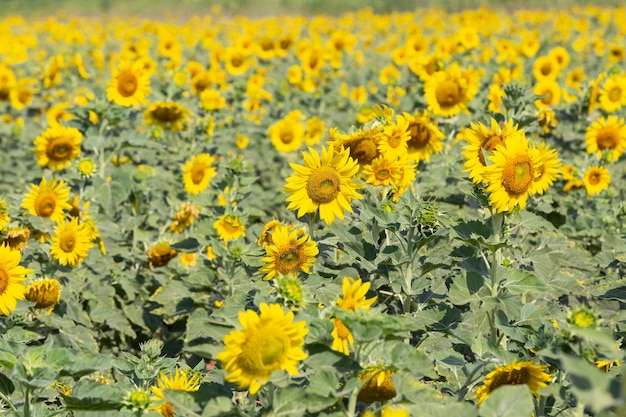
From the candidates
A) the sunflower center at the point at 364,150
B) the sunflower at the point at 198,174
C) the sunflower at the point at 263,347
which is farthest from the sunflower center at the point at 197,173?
the sunflower at the point at 263,347

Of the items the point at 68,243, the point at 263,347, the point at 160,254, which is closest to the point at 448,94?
the point at 160,254

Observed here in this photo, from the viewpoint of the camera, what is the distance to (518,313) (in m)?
2.54

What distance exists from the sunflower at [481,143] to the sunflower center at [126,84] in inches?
129

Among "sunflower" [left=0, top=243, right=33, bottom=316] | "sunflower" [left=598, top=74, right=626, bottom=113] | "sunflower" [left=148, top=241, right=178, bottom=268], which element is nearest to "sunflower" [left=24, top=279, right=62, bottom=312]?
"sunflower" [left=0, top=243, right=33, bottom=316]

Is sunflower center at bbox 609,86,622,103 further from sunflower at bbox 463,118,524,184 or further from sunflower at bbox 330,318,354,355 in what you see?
sunflower at bbox 330,318,354,355

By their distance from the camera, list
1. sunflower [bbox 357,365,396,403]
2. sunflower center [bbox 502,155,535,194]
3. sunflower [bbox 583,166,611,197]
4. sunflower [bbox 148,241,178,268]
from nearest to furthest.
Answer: sunflower [bbox 357,365,396,403] < sunflower center [bbox 502,155,535,194] < sunflower [bbox 148,241,178,268] < sunflower [bbox 583,166,611,197]

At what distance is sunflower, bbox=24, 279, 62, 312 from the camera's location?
3336mm

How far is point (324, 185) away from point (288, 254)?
0.36 metres

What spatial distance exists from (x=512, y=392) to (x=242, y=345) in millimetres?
786

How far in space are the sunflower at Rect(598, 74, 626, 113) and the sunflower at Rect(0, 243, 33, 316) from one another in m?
4.81

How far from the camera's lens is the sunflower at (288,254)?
8.73 ft

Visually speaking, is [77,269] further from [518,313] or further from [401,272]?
[518,313]

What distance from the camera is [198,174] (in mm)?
4977

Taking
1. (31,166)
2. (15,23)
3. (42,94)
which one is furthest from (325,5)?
(31,166)
